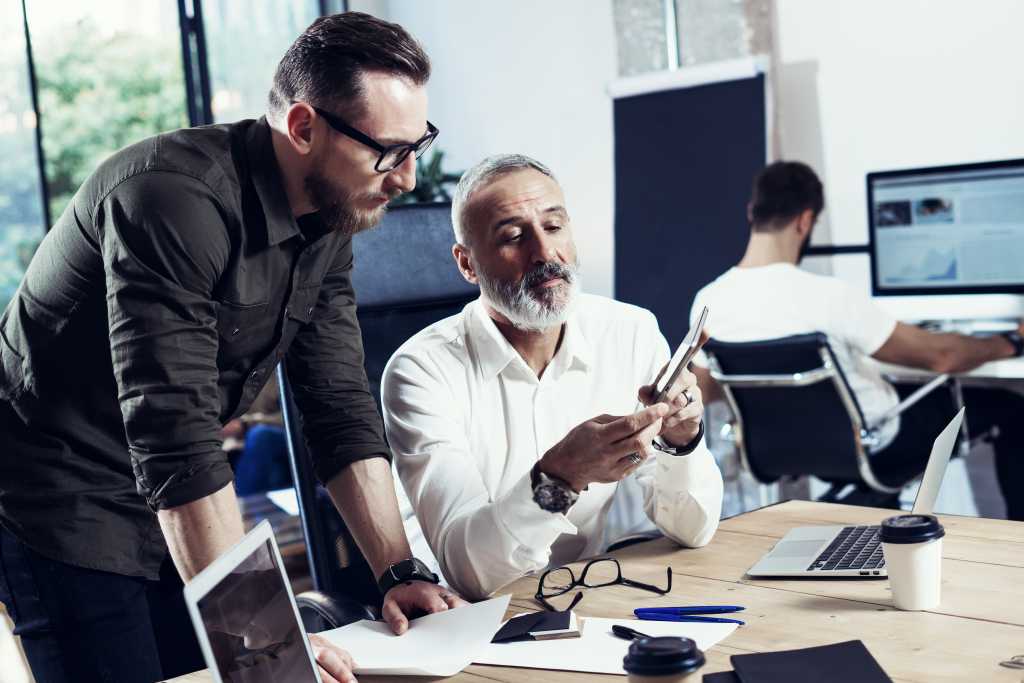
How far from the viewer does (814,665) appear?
108cm

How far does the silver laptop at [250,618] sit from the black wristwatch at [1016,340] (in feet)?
8.60

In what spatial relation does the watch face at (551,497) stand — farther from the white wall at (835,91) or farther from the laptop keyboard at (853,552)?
the white wall at (835,91)

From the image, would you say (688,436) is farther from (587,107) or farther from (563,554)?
(587,107)

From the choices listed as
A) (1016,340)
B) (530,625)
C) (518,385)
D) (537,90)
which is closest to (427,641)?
(530,625)

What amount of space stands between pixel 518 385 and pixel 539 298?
6.3 inches

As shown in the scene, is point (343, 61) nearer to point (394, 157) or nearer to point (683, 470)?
point (394, 157)

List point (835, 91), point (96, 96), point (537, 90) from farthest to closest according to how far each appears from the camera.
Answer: point (537, 90) < point (96, 96) < point (835, 91)

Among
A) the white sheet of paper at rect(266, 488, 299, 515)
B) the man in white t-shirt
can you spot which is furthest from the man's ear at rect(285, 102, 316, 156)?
the man in white t-shirt

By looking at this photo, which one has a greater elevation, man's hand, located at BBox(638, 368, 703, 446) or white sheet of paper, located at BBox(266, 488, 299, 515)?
man's hand, located at BBox(638, 368, 703, 446)

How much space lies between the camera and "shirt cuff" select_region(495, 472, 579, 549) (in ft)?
4.98

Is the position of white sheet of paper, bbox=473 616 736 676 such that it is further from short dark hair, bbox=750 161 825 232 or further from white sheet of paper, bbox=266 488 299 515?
short dark hair, bbox=750 161 825 232

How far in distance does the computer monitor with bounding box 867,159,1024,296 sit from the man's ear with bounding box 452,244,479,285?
212 cm

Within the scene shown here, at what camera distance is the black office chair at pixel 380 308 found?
1969 millimetres

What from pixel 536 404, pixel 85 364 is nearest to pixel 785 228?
pixel 536 404
